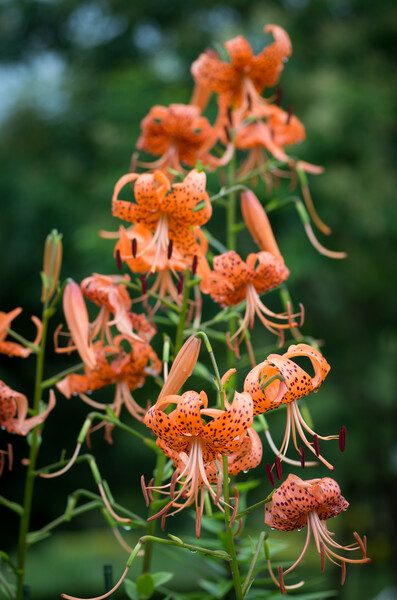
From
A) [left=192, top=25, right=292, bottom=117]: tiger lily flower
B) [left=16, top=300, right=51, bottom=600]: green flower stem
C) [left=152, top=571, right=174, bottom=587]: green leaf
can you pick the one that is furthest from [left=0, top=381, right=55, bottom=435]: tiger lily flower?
[left=192, top=25, right=292, bottom=117]: tiger lily flower

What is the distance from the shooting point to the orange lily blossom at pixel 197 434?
0.65 meters

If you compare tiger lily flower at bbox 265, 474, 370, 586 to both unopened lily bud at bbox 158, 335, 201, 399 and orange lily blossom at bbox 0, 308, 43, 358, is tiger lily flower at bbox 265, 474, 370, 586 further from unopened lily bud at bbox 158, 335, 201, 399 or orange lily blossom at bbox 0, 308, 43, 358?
orange lily blossom at bbox 0, 308, 43, 358

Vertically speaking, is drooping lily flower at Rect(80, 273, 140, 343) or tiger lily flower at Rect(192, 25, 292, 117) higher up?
tiger lily flower at Rect(192, 25, 292, 117)

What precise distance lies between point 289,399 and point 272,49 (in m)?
0.63

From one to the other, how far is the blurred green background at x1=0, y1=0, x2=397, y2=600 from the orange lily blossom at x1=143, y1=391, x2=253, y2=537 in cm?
342

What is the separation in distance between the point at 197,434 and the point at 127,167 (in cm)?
464

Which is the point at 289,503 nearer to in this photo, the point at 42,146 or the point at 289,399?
the point at 289,399

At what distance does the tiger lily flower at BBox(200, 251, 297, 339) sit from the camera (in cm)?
90

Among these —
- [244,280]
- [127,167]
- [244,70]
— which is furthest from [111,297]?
[127,167]

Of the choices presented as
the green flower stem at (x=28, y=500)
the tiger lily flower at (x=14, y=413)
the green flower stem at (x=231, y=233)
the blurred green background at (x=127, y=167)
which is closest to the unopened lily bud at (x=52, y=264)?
the green flower stem at (x=28, y=500)

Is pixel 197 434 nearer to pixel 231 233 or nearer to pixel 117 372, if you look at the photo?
pixel 117 372

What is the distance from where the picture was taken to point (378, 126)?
18.4 ft

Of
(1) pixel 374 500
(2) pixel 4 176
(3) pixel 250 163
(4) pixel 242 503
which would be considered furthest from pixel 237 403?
(1) pixel 374 500

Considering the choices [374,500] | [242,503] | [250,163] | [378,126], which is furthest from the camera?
[374,500]
